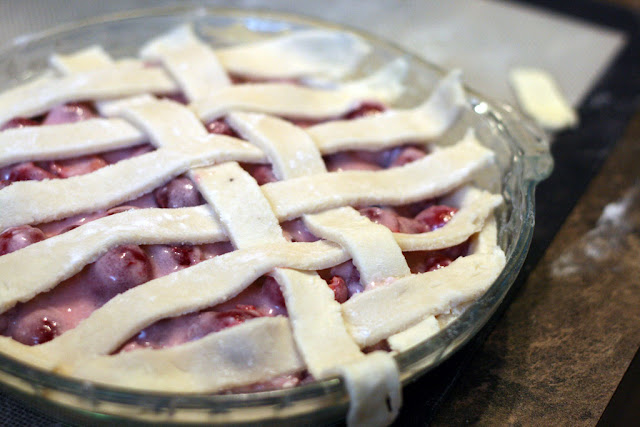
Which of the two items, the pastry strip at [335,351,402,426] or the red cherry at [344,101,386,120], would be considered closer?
the pastry strip at [335,351,402,426]

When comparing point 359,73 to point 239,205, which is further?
point 359,73

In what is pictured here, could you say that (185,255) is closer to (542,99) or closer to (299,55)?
(299,55)

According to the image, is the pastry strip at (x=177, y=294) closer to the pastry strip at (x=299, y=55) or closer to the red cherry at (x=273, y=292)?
the red cherry at (x=273, y=292)

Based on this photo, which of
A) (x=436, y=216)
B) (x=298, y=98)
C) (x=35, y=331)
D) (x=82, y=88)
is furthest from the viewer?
(x=298, y=98)

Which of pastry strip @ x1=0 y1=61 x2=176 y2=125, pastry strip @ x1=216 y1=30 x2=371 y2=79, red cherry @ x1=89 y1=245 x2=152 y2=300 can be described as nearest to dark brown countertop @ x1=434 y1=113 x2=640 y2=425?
red cherry @ x1=89 y1=245 x2=152 y2=300

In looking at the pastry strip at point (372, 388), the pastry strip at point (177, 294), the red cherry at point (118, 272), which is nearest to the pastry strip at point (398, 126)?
the pastry strip at point (177, 294)

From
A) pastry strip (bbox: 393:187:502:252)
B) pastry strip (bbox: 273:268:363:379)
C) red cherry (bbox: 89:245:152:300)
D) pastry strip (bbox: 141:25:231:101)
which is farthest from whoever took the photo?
pastry strip (bbox: 141:25:231:101)

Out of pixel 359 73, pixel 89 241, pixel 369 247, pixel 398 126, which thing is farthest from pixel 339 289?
pixel 359 73

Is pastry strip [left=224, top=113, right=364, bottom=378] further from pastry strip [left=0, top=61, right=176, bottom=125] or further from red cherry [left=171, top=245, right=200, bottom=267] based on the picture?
pastry strip [left=0, top=61, right=176, bottom=125]
